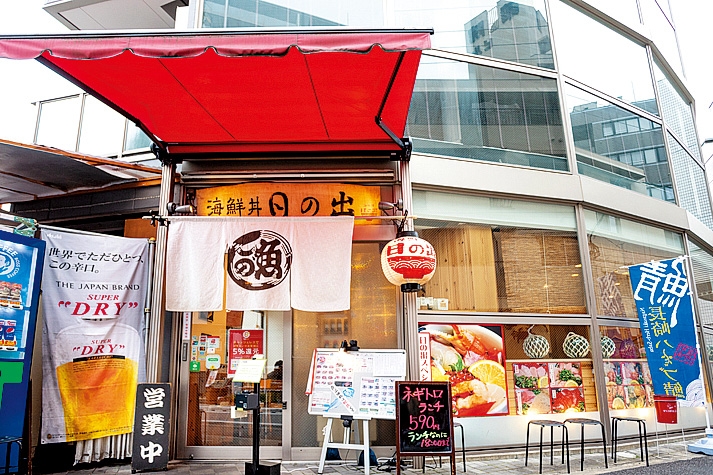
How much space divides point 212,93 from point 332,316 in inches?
130

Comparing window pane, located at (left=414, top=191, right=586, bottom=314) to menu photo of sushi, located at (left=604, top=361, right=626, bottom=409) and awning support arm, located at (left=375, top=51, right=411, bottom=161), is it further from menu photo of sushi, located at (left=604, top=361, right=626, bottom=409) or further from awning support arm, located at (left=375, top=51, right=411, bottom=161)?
menu photo of sushi, located at (left=604, top=361, right=626, bottom=409)

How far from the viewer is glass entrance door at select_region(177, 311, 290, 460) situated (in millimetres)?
6375

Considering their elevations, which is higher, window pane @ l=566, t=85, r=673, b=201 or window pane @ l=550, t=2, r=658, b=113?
window pane @ l=550, t=2, r=658, b=113

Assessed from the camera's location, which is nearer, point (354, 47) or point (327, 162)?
point (354, 47)

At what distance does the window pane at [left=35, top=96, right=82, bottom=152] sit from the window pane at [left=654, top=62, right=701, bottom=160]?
11991mm

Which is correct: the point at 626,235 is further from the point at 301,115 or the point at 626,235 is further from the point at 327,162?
the point at 301,115

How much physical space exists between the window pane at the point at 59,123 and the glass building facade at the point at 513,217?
0.07 meters

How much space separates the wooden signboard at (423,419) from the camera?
5.25m

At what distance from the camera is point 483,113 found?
7.82 meters

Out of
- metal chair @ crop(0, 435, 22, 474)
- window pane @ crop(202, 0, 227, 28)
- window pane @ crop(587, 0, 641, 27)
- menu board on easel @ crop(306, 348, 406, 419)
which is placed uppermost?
window pane @ crop(587, 0, 641, 27)

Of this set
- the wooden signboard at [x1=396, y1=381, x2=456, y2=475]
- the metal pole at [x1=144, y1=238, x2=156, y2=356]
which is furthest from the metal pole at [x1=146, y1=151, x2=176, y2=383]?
the wooden signboard at [x1=396, y1=381, x2=456, y2=475]

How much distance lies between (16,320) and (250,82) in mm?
3694

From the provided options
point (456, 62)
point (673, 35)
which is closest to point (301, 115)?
point (456, 62)

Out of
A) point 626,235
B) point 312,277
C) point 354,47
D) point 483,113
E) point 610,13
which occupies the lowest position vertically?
point 312,277
